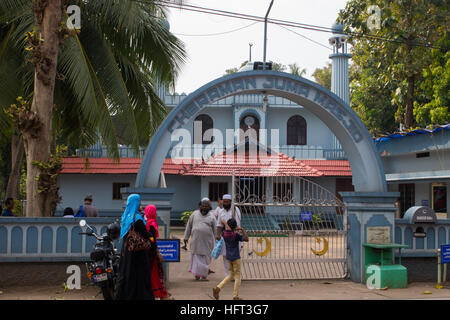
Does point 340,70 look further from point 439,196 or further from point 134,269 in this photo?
point 134,269

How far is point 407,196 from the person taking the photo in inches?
941

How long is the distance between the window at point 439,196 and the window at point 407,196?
4.74 feet

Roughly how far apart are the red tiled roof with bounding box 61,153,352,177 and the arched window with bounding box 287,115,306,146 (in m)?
4.66

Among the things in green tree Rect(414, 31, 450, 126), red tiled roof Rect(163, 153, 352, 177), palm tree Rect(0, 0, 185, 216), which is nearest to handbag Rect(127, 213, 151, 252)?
palm tree Rect(0, 0, 185, 216)

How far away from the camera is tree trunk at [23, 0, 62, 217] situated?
10.1m

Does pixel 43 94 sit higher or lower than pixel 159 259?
higher

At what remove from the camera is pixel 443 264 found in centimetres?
1043

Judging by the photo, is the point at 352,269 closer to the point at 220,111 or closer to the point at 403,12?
the point at 403,12

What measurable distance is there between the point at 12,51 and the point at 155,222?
6723mm

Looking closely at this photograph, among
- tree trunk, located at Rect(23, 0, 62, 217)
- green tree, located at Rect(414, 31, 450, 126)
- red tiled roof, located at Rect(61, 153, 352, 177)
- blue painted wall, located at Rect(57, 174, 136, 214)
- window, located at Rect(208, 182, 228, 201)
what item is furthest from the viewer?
window, located at Rect(208, 182, 228, 201)

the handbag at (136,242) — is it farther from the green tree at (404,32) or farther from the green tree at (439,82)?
the green tree at (439,82)

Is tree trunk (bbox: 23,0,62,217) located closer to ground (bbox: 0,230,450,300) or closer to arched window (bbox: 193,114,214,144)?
ground (bbox: 0,230,450,300)

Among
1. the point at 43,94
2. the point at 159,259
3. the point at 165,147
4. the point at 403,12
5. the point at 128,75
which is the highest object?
the point at 403,12

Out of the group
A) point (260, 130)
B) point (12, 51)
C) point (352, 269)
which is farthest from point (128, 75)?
point (260, 130)
